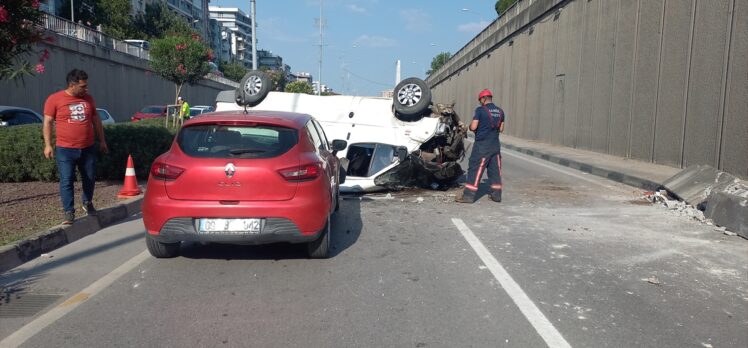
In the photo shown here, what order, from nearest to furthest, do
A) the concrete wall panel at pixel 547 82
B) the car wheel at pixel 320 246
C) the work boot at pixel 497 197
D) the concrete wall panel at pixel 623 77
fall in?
1. the car wheel at pixel 320 246
2. the work boot at pixel 497 197
3. the concrete wall panel at pixel 623 77
4. the concrete wall panel at pixel 547 82

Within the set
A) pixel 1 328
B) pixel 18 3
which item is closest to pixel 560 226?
pixel 1 328

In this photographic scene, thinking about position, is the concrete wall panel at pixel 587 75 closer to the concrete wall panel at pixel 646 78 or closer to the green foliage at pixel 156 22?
the concrete wall panel at pixel 646 78

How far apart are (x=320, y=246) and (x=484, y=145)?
14.8 ft

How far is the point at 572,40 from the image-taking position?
25750 mm

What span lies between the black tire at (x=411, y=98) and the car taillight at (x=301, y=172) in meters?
5.48

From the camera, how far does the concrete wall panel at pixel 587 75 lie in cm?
2289

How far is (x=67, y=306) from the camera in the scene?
486cm

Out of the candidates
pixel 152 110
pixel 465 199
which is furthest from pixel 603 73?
pixel 152 110

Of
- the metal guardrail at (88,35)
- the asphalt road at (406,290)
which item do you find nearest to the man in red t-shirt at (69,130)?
the asphalt road at (406,290)

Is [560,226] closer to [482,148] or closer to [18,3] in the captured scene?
[482,148]

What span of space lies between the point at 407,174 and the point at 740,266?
17.9 ft

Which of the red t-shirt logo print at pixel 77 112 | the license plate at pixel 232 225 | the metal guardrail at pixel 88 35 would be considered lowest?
the license plate at pixel 232 225

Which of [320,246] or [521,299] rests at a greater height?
[320,246]

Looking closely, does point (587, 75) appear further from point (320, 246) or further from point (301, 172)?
point (301, 172)
